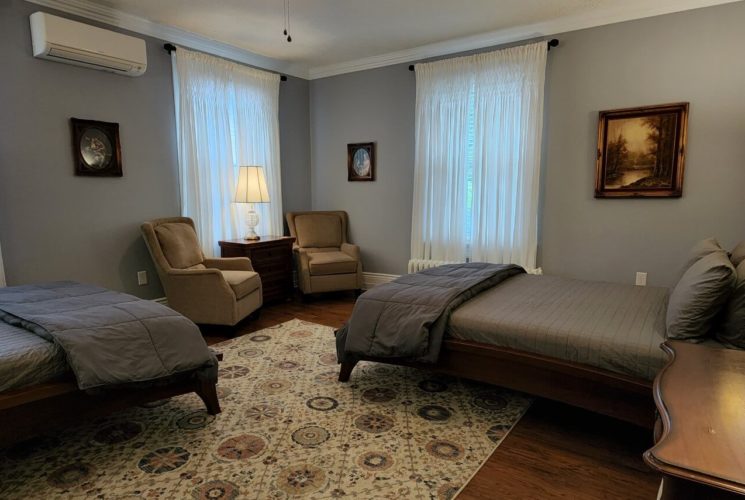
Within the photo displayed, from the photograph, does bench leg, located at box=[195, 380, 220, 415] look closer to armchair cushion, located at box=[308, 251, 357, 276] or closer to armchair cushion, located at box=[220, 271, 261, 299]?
armchair cushion, located at box=[220, 271, 261, 299]

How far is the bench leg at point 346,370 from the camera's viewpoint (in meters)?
2.82

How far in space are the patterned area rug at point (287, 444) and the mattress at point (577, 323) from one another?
0.49 metres

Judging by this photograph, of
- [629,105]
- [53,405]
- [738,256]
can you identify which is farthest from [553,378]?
[629,105]

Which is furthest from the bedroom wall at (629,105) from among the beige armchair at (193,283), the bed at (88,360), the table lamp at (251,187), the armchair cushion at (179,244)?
the bed at (88,360)

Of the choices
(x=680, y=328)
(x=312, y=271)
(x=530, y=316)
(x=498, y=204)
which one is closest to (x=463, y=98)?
(x=498, y=204)

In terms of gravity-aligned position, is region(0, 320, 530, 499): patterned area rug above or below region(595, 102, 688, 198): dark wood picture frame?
below

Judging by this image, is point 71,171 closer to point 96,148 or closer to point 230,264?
point 96,148

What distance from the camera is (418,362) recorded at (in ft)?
8.30

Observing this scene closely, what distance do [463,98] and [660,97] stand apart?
173 cm

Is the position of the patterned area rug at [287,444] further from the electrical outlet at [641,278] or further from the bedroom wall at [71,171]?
the electrical outlet at [641,278]

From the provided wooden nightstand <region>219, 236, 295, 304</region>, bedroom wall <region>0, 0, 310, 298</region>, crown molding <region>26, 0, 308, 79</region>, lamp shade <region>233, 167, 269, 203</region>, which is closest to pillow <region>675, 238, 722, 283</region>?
wooden nightstand <region>219, 236, 295, 304</region>

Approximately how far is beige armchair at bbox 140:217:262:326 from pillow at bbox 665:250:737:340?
10.0ft

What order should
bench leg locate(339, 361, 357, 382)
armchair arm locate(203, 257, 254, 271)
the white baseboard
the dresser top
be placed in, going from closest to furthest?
bench leg locate(339, 361, 357, 382)
armchair arm locate(203, 257, 254, 271)
the dresser top
the white baseboard

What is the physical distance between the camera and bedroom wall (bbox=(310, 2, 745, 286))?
354 cm
